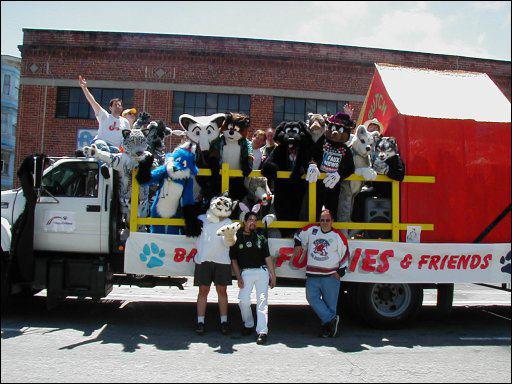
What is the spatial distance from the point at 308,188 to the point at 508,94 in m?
17.6

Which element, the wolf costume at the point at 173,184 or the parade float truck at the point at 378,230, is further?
the wolf costume at the point at 173,184

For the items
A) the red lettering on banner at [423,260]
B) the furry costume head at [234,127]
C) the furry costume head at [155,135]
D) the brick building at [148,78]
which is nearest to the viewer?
the red lettering on banner at [423,260]

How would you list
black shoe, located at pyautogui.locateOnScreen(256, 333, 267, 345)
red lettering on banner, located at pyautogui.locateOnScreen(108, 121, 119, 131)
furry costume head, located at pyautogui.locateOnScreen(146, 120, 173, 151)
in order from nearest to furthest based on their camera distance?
black shoe, located at pyautogui.locateOnScreen(256, 333, 267, 345) → furry costume head, located at pyautogui.locateOnScreen(146, 120, 173, 151) → red lettering on banner, located at pyautogui.locateOnScreen(108, 121, 119, 131)

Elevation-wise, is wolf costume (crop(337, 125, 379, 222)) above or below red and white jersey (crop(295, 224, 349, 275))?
above

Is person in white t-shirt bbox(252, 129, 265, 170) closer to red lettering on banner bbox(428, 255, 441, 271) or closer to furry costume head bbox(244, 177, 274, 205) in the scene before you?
furry costume head bbox(244, 177, 274, 205)

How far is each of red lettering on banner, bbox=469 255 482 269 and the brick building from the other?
12999mm

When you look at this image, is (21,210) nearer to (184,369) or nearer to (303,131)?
(184,369)

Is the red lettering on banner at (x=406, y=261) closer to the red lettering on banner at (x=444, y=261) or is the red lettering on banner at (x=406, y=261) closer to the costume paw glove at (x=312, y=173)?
the red lettering on banner at (x=444, y=261)

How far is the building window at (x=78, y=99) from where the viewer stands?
58.9ft

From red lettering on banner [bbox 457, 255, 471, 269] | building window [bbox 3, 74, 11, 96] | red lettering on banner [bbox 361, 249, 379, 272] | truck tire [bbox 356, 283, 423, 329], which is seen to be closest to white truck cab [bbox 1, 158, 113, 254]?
red lettering on banner [bbox 361, 249, 379, 272]

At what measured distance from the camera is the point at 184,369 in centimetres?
439

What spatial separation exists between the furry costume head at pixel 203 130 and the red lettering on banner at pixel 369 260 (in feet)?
7.94

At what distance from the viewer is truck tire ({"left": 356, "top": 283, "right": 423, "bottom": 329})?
5.95 m

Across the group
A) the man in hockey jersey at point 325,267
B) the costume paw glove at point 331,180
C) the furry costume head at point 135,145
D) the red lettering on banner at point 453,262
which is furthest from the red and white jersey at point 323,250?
the furry costume head at point 135,145
